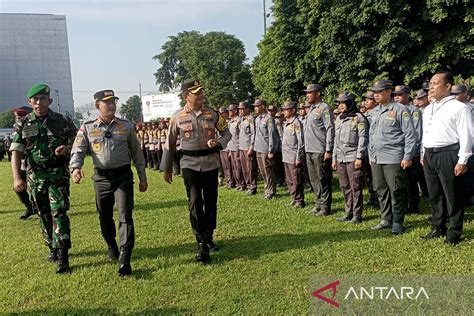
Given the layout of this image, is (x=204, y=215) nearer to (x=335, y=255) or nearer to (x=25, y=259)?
(x=335, y=255)

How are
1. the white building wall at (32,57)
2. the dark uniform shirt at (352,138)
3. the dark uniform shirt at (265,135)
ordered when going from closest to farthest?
the dark uniform shirt at (352,138) → the dark uniform shirt at (265,135) → the white building wall at (32,57)

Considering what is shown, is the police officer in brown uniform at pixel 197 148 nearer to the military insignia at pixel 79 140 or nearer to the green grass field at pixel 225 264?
the green grass field at pixel 225 264

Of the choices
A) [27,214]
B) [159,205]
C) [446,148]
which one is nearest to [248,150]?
[159,205]

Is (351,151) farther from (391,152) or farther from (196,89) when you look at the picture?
(196,89)

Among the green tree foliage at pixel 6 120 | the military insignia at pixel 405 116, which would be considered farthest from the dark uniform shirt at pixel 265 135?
the green tree foliage at pixel 6 120

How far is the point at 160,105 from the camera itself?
53.5 meters

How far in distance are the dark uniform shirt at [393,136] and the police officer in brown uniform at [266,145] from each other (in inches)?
121

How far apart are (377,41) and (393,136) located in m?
11.8

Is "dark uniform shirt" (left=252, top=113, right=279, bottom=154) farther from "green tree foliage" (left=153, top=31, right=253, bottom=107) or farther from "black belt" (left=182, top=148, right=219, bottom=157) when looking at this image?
"green tree foliage" (left=153, top=31, right=253, bottom=107)

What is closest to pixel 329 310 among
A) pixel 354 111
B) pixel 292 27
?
pixel 354 111

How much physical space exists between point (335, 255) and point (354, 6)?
1403 cm

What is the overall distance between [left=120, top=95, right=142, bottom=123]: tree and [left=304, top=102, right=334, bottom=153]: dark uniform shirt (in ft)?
259

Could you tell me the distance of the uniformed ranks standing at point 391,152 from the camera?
5809mm

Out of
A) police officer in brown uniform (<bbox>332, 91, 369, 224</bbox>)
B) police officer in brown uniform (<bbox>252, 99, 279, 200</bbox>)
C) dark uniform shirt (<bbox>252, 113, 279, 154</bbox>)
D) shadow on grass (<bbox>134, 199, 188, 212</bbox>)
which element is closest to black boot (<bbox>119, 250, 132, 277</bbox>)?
police officer in brown uniform (<bbox>332, 91, 369, 224</bbox>)
